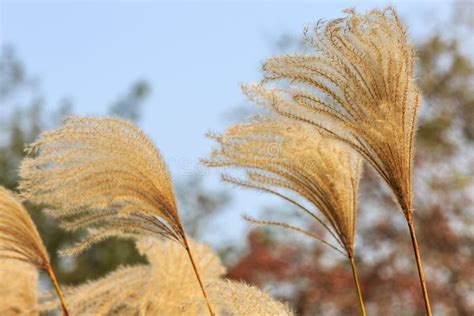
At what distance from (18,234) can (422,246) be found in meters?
11.6

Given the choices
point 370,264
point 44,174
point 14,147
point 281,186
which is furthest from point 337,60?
point 14,147

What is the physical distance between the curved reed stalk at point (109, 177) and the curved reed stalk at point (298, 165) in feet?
0.81

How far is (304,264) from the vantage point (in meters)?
13.7

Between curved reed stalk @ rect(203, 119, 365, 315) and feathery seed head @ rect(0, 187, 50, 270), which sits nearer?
curved reed stalk @ rect(203, 119, 365, 315)

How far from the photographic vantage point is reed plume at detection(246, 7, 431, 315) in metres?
1.99

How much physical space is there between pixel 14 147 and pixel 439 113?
995cm

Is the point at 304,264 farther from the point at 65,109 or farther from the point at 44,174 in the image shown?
the point at 44,174

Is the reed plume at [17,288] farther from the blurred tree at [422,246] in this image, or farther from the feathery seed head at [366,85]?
the blurred tree at [422,246]

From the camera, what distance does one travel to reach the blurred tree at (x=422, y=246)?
12844 mm

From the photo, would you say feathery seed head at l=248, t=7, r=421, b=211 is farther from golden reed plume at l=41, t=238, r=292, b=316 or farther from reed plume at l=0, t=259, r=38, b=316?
reed plume at l=0, t=259, r=38, b=316

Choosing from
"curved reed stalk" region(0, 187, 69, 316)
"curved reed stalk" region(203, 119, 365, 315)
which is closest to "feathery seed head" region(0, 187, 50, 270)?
"curved reed stalk" region(0, 187, 69, 316)

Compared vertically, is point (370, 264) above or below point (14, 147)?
below

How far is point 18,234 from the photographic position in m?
2.73

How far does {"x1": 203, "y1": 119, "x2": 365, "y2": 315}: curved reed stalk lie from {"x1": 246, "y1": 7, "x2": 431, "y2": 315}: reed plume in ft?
0.47
